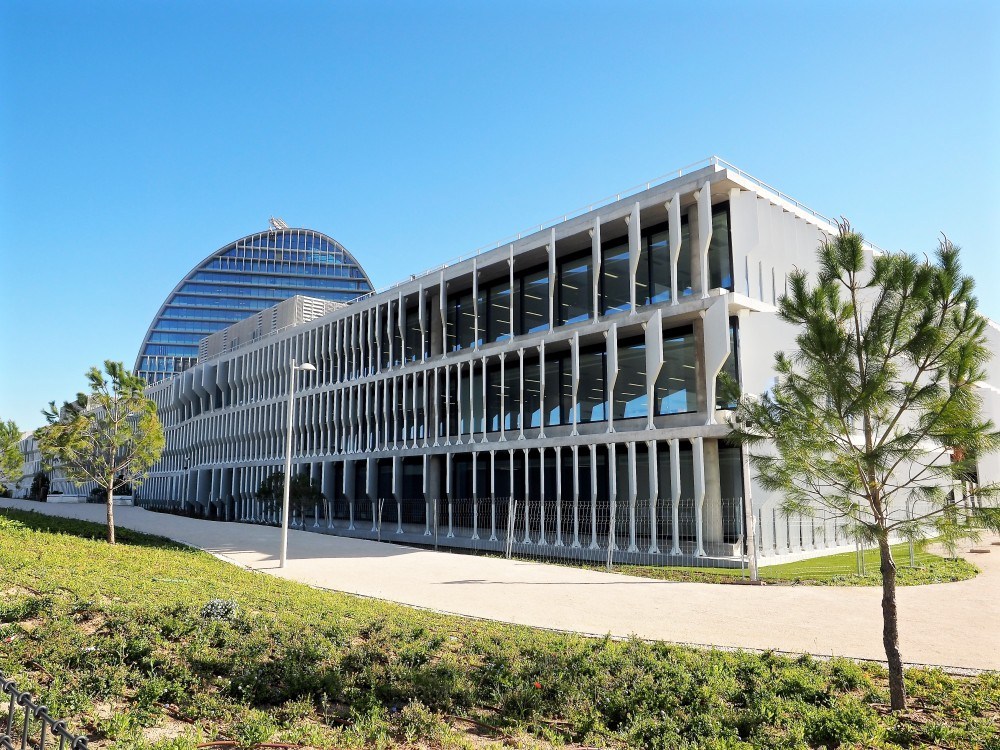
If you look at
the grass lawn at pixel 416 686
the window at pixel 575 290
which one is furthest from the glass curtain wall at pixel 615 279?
the grass lawn at pixel 416 686

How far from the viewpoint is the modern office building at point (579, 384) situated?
25.8 meters

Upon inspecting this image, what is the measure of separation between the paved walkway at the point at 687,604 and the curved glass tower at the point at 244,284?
117 m

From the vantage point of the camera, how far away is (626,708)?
7.72 metres

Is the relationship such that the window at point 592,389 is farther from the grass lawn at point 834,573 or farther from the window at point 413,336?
the window at point 413,336

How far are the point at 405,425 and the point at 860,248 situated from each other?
106 feet

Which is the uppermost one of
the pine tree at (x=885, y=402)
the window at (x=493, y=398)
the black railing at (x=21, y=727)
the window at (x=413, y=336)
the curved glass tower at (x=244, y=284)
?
the curved glass tower at (x=244, y=284)

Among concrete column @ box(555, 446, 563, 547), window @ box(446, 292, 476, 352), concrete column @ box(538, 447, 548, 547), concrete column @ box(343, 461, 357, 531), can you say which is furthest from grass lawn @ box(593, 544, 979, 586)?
concrete column @ box(343, 461, 357, 531)

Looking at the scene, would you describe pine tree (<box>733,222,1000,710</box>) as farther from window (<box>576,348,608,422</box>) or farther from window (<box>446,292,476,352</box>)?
window (<box>446,292,476,352</box>)

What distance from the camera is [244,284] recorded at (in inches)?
5236

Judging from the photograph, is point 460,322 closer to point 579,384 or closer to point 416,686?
point 579,384

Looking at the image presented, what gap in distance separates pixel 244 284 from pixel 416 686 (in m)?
135

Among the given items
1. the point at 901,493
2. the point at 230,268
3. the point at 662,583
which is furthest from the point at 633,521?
the point at 230,268

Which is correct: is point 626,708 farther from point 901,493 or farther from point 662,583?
point 901,493

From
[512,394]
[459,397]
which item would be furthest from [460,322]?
[512,394]
